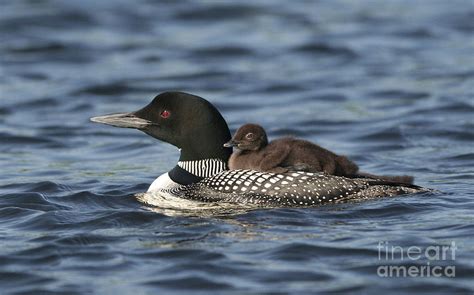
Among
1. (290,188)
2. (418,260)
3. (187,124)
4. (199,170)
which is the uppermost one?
(187,124)

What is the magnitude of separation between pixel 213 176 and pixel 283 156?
1.83 ft

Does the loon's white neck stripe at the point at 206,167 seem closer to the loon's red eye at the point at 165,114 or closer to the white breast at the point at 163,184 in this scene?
the white breast at the point at 163,184

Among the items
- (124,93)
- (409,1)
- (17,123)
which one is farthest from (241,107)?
(409,1)

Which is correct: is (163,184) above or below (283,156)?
below

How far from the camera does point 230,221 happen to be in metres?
8.17

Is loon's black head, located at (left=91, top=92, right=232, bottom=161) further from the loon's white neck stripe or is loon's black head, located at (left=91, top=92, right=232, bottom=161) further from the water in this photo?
the water

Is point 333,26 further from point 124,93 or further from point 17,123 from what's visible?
point 17,123

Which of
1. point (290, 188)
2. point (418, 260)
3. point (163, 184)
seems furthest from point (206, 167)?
point (418, 260)

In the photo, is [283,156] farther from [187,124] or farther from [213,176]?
[187,124]

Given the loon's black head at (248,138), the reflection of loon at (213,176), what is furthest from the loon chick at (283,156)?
the reflection of loon at (213,176)

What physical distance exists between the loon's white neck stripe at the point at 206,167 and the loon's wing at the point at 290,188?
0.27 m

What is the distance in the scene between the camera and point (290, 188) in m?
8.43

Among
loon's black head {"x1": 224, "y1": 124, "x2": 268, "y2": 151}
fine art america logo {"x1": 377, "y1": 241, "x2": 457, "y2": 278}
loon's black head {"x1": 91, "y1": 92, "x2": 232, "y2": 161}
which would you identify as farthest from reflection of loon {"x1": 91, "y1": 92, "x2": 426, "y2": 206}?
fine art america logo {"x1": 377, "y1": 241, "x2": 457, "y2": 278}

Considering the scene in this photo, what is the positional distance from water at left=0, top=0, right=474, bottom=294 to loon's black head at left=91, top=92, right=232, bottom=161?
1.89 ft
